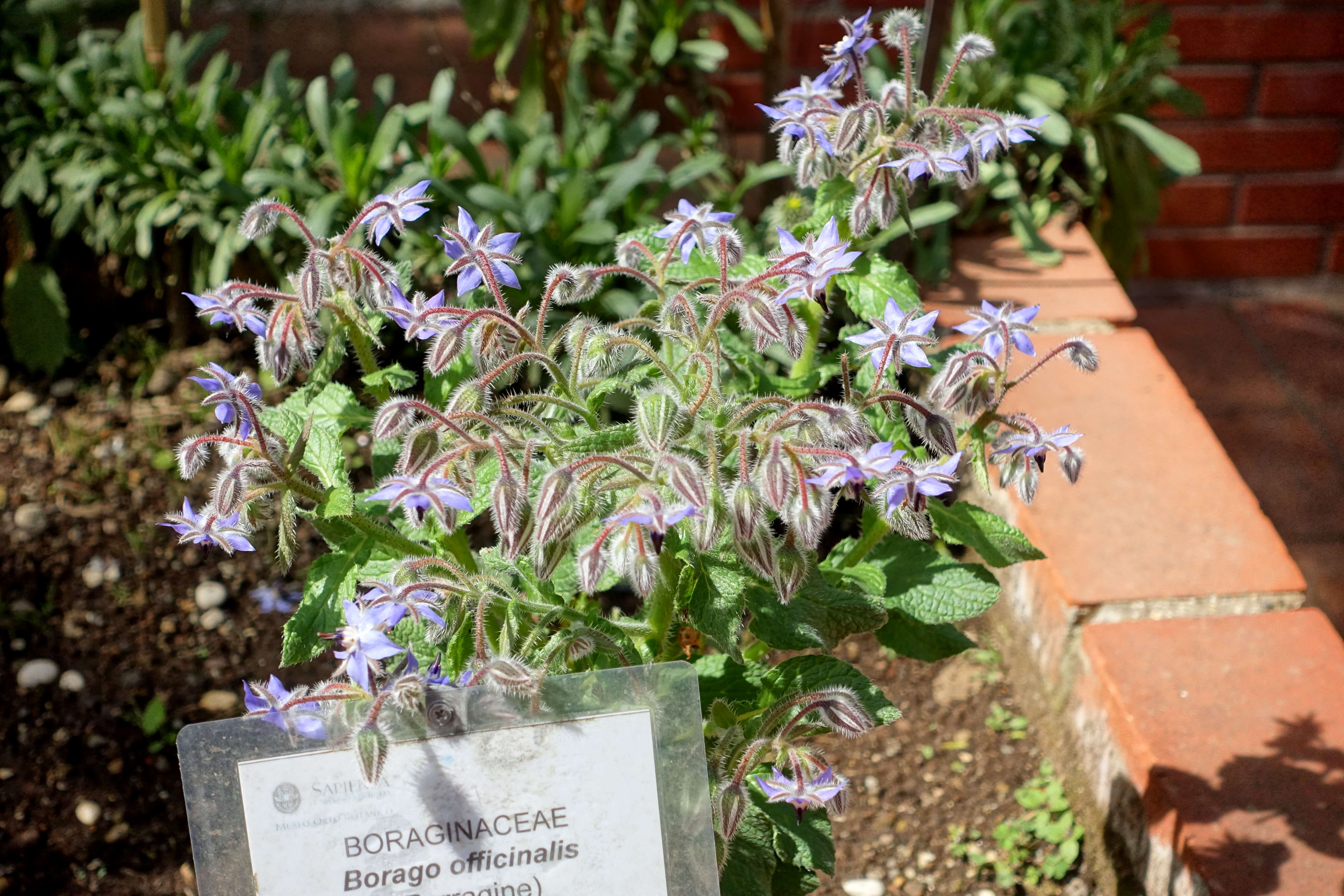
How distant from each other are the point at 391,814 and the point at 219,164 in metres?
1.57

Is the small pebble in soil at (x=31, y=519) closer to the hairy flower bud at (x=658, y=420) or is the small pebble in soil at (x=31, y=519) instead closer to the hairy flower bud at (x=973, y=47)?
the hairy flower bud at (x=658, y=420)

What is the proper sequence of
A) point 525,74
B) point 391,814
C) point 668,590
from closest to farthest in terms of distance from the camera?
1. point 391,814
2. point 668,590
3. point 525,74

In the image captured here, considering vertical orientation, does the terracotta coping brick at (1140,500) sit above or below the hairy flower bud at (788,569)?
below

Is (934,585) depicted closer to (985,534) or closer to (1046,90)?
(985,534)

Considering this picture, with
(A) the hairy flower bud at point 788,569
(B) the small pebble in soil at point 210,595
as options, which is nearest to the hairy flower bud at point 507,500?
(A) the hairy flower bud at point 788,569

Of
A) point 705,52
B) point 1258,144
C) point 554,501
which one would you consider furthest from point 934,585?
point 1258,144

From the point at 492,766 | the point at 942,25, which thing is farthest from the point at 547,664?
the point at 942,25

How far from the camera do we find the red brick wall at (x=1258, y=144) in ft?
8.83

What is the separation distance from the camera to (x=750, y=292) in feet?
3.22

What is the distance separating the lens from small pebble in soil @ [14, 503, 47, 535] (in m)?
2.03

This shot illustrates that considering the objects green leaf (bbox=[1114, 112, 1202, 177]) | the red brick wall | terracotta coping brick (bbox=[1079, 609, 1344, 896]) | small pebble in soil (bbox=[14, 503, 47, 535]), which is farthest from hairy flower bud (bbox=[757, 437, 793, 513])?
the red brick wall

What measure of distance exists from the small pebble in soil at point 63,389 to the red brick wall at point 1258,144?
2391mm

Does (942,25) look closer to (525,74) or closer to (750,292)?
(525,74)

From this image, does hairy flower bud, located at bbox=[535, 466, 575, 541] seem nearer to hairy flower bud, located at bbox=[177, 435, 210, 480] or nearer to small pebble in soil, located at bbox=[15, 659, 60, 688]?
hairy flower bud, located at bbox=[177, 435, 210, 480]
